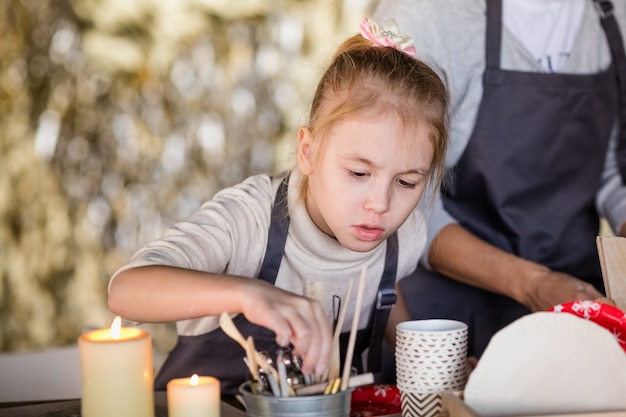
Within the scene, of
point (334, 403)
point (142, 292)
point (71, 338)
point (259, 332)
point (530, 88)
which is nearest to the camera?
point (334, 403)

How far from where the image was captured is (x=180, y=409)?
976 millimetres

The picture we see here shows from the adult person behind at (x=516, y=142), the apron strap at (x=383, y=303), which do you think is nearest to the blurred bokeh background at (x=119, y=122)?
the adult person behind at (x=516, y=142)

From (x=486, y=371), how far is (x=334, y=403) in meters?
0.18

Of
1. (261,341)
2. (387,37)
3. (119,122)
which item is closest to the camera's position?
(387,37)

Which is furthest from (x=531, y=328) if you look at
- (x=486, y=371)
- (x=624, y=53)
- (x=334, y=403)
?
(x=624, y=53)

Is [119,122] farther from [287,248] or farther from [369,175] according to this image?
[369,175]

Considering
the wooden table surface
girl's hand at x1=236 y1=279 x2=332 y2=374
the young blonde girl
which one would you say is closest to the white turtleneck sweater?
the young blonde girl

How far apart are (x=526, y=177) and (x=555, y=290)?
37cm

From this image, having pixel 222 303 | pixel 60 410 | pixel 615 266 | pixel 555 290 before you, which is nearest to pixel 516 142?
pixel 555 290

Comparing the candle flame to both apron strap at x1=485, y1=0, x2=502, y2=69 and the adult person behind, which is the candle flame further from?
apron strap at x1=485, y1=0, x2=502, y2=69

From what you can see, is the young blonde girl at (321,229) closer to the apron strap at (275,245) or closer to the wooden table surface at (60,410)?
the apron strap at (275,245)

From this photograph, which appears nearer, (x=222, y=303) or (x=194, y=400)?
(x=194, y=400)

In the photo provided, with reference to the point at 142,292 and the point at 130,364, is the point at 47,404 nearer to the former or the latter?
the point at 142,292

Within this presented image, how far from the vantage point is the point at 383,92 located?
147 cm
